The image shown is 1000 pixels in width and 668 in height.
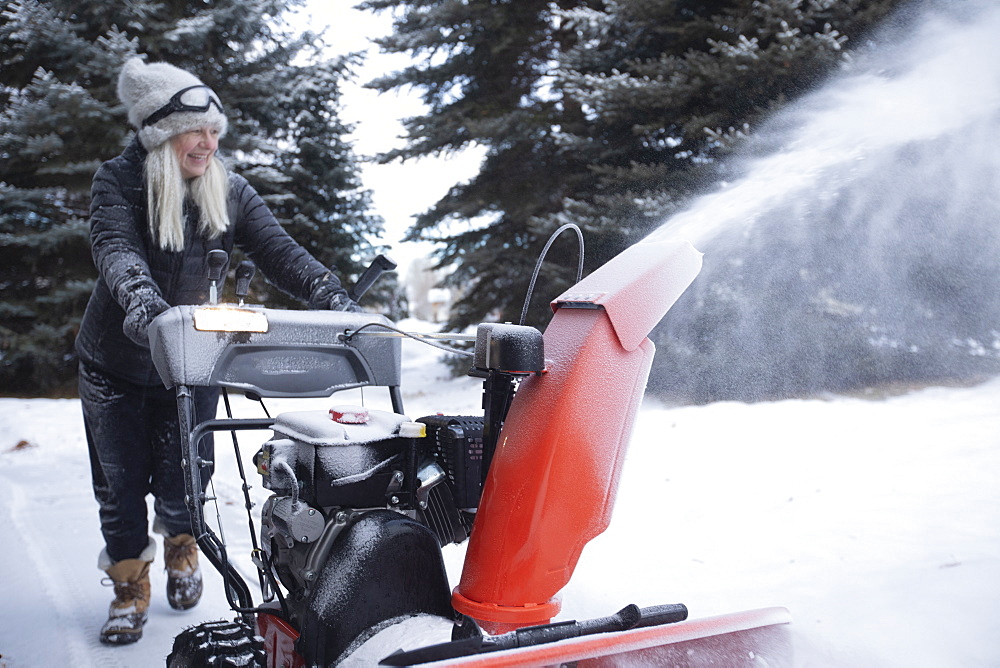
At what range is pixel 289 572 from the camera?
177cm

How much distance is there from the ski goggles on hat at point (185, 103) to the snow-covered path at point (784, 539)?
1927 mm

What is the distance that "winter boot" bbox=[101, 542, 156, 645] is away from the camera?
261 centimetres

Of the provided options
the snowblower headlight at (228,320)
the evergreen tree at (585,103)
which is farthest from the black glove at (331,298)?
the evergreen tree at (585,103)

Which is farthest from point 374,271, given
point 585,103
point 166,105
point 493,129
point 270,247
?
point 493,129

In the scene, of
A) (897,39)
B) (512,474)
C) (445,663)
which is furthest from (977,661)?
(897,39)

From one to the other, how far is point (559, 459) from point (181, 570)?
2.18 metres

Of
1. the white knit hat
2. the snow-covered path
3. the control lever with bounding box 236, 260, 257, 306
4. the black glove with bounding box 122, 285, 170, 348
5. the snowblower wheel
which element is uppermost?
the white knit hat

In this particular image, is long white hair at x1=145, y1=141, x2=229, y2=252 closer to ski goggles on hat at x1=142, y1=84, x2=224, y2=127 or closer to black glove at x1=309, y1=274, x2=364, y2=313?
ski goggles on hat at x1=142, y1=84, x2=224, y2=127

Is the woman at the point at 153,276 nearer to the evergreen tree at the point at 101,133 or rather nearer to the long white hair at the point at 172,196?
the long white hair at the point at 172,196

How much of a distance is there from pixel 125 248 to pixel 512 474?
5.45 feet

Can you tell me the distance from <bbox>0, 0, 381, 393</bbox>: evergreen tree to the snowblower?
9128 mm

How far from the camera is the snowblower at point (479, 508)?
1.44 m

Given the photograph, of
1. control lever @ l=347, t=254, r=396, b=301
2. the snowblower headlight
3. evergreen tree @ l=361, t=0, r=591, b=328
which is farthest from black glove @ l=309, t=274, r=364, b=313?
evergreen tree @ l=361, t=0, r=591, b=328

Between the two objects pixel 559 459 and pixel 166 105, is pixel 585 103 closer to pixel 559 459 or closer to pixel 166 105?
pixel 166 105
